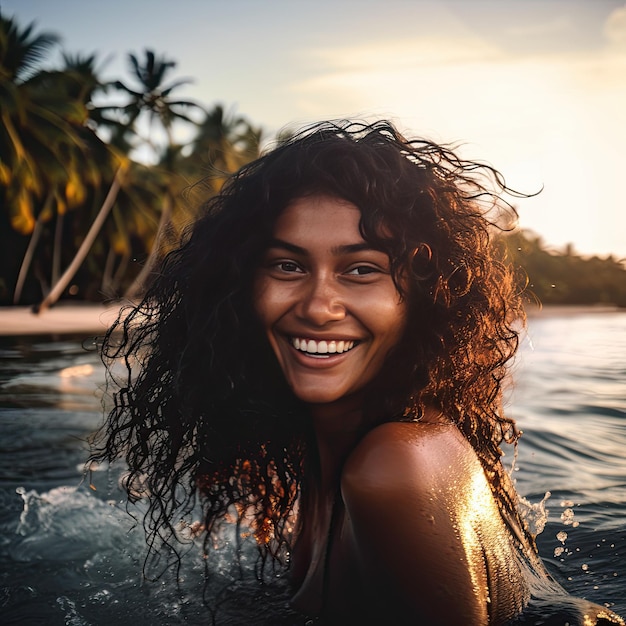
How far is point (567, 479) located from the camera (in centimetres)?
559

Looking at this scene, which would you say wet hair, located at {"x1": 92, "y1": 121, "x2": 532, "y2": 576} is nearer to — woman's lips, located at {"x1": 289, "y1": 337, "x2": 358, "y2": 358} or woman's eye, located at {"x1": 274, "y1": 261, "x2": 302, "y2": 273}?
woman's eye, located at {"x1": 274, "y1": 261, "x2": 302, "y2": 273}

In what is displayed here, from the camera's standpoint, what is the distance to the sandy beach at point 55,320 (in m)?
22.3

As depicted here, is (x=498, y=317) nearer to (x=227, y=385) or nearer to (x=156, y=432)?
(x=227, y=385)

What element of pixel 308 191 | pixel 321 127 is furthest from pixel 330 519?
pixel 321 127

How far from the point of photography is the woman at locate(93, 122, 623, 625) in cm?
198

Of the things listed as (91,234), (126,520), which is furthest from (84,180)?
(126,520)

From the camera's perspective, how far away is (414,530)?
6.27 feet

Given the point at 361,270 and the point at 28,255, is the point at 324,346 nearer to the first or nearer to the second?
the point at 361,270

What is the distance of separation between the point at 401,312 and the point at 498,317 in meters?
0.54

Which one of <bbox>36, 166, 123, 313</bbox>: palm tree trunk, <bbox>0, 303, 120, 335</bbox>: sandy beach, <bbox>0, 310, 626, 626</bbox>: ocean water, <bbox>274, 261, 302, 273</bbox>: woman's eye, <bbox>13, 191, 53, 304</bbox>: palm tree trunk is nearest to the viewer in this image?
<bbox>274, 261, 302, 273</bbox>: woman's eye

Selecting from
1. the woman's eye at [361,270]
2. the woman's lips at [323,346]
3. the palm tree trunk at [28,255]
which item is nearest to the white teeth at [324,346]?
the woman's lips at [323,346]

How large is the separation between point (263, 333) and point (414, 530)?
0.92 m

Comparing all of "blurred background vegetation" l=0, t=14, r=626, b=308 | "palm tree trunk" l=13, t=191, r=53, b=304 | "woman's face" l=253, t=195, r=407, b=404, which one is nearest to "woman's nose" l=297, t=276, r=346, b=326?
"woman's face" l=253, t=195, r=407, b=404

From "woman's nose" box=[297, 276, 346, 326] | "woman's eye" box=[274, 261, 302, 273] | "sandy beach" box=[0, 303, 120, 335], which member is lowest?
"sandy beach" box=[0, 303, 120, 335]
